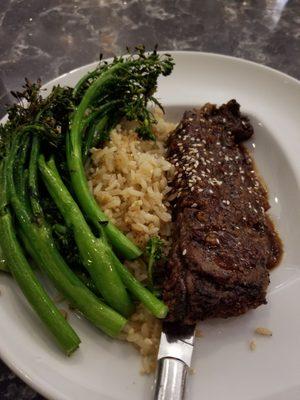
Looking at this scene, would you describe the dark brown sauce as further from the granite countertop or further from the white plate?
the granite countertop

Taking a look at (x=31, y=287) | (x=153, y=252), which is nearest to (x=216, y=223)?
(x=153, y=252)

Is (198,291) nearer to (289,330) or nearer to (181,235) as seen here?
(181,235)

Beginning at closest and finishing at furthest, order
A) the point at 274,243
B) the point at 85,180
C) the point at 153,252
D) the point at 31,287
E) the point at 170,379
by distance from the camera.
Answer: the point at 170,379
the point at 31,287
the point at 153,252
the point at 85,180
the point at 274,243

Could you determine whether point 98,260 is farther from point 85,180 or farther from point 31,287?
point 85,180

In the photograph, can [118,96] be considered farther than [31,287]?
Yes

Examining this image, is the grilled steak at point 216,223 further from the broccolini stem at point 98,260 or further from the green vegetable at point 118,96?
the green vegetable at point 118,96

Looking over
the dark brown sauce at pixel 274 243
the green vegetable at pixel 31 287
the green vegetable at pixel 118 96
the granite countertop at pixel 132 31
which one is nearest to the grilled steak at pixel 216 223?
the dark brown sauce at pixel 274 243
